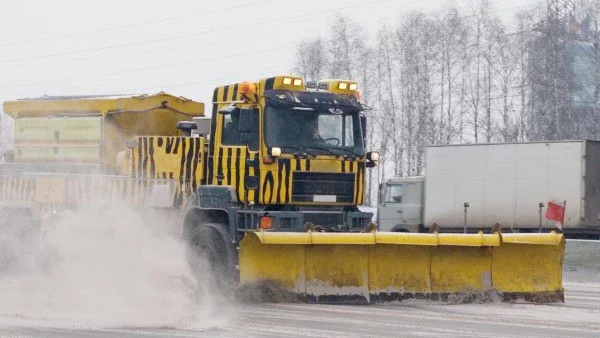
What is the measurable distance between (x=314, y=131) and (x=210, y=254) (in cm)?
220

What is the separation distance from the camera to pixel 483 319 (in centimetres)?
1273

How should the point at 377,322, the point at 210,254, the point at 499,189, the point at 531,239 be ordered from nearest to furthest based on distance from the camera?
the point at 377,322, the point at 531,239, the point at 210,254, the point at 499,189

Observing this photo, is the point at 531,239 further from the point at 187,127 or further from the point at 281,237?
the point at 187,127

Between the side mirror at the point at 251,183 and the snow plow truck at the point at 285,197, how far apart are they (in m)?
0.01

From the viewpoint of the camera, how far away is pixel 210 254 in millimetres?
15125

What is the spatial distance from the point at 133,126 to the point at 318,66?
40791 mm

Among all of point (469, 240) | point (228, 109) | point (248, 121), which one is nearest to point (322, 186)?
point (248, 121)

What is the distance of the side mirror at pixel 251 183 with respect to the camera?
48.9 ft

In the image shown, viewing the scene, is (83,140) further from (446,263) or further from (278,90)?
(446,263)

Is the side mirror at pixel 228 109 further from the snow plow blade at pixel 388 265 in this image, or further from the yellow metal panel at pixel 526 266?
the yellow metal panel at pixel 526 266

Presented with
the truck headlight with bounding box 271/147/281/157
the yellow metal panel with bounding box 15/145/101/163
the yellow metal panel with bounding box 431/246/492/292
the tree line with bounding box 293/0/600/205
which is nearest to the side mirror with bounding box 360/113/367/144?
the truck headlight with bounding box 271/147/281/157

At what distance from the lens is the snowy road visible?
11.2 meters

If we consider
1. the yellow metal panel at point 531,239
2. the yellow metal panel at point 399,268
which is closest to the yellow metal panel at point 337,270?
the yellow metal panel at point 399,268

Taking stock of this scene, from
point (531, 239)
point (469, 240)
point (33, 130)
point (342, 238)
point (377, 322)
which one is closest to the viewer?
point (377, 322)
